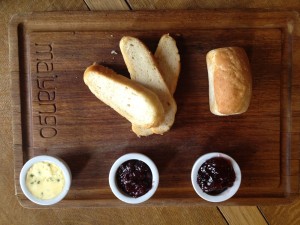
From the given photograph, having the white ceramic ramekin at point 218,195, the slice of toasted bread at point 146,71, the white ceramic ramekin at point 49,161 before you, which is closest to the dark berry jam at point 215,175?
the white ceramic ramekin at point 218,195

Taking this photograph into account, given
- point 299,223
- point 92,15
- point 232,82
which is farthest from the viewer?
point 299,223

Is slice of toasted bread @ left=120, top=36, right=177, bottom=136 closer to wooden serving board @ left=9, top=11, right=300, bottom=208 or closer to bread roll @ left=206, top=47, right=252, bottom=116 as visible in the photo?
wooden serving board @ left=9, top=11, right=300, bottom=208

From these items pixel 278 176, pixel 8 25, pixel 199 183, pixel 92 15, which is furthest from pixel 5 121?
pixel 278 176

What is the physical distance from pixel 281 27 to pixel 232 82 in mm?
346

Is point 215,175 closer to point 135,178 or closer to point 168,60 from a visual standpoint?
point 135,178

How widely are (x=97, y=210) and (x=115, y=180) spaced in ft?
0.90

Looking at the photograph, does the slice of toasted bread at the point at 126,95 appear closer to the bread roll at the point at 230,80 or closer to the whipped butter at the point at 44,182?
the bread roll at the point at 230,80

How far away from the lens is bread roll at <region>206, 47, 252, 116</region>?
4.33 ft

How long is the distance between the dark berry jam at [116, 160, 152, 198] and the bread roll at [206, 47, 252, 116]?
360mm

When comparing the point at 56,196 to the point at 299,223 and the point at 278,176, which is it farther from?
the point at 299,223

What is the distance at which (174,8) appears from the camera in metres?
1.45

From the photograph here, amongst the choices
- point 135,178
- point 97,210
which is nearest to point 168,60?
point 135,178

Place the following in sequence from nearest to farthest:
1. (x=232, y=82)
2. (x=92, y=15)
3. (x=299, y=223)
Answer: (x=232, y=82), (x=92, y=15), (x=299, y=223)

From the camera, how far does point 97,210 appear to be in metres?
1.56
